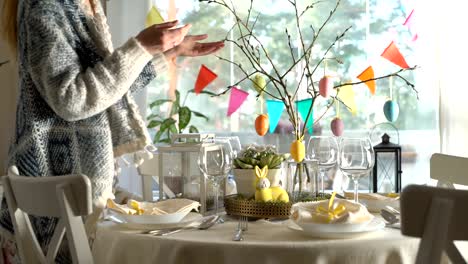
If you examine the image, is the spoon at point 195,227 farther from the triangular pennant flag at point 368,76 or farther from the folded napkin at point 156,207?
the triangular pennant flag at point 368,76

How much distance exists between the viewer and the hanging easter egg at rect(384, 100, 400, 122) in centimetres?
330

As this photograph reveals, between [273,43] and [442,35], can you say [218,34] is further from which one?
[442,35]

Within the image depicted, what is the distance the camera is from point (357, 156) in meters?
1.49

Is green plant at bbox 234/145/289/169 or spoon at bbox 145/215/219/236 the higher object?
green plant at bbox 234/145/289/169

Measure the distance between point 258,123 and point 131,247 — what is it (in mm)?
748

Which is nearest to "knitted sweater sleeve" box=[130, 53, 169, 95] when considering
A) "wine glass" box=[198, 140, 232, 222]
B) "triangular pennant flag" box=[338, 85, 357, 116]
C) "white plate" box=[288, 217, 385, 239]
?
"wine glass" box=[198, 140, 232, 222]

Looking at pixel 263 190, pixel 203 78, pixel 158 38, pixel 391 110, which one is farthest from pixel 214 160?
pixel 391 110

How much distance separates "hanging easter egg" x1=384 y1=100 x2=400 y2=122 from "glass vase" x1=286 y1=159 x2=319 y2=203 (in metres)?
1.72

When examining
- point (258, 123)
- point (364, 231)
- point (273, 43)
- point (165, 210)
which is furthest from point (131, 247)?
point (273, 43)

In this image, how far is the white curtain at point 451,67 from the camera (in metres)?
3.32

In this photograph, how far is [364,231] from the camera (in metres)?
1.28

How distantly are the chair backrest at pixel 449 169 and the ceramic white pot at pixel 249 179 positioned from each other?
0.57 metres

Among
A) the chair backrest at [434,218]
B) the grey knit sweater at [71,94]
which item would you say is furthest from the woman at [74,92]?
the chair backrest at [434,218]

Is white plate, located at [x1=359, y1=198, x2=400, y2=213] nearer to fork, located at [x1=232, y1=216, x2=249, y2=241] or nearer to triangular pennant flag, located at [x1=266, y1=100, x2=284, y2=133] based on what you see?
fork, located at [x1=232, y1=216, x2=249, y2=241]
